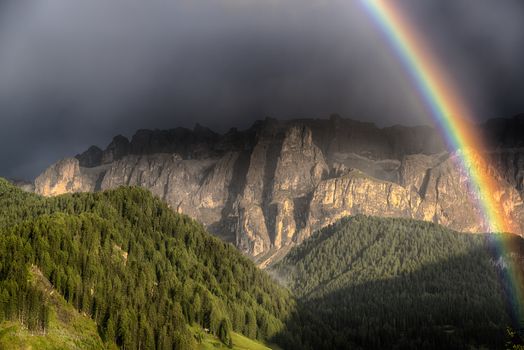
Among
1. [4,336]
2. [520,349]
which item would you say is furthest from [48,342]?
[520,349]

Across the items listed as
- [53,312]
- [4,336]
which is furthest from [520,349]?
[53,312]

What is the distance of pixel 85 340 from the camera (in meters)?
197

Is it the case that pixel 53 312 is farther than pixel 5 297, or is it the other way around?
pixel 53 312

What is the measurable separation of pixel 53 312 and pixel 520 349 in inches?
5877

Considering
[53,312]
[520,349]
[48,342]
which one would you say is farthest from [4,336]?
[520,349]

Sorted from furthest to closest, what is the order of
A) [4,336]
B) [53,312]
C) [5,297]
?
[53,312], [5,297], [4,336]

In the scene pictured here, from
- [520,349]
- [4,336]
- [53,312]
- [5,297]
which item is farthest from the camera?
[53,312]

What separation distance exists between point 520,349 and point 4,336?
131 metres

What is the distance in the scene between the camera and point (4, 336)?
173375 millimetres

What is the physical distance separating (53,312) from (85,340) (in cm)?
1201

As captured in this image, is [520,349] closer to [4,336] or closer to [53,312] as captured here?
[4,336]

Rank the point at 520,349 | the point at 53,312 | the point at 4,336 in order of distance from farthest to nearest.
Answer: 1. the point at 53,312
2. the point at 4,336
3. the point at 520,349

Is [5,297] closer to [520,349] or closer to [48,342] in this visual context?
[48,342]

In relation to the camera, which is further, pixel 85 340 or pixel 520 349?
pixel 85 340
